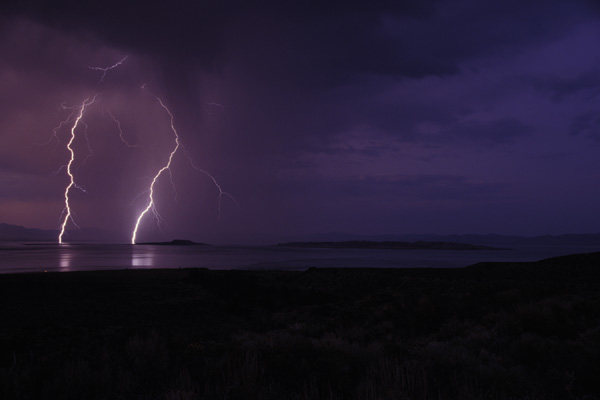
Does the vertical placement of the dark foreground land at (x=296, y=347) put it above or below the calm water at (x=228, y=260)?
above

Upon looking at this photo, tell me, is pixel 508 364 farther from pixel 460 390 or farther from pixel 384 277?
pixel 384 277

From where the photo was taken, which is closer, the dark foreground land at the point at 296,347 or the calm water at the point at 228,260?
the dark foreground land at the point at 296,347

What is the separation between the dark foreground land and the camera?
4.36 m

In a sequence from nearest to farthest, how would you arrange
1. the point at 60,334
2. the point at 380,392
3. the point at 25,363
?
the point at 380,392 < the point at 25,363 < the point at 60,334

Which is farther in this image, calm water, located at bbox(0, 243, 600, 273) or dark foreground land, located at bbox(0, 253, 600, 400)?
calm water, located at bbox(0, 243, 600, 273)

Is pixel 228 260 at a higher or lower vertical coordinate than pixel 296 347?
lower

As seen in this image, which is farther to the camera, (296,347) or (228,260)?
(228,260)

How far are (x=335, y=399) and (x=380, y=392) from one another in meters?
0.50

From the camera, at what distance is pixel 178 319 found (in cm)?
1461

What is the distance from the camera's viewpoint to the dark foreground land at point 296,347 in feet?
14.3

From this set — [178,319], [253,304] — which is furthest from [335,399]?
[253,304]

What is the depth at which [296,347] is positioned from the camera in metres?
6.24

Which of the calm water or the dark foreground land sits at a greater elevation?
the dark foreground land

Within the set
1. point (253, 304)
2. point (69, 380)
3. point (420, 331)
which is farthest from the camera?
point (253, 304)
